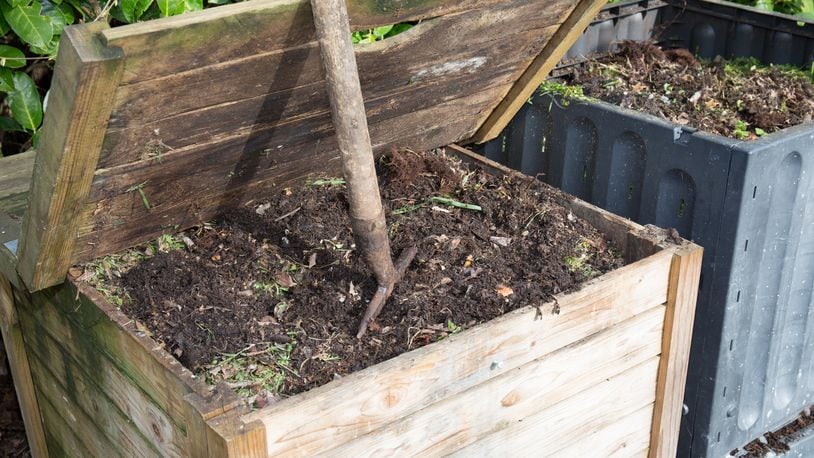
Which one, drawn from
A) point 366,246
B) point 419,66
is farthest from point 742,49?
point 366,246

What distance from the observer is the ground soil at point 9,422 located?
10.0ft

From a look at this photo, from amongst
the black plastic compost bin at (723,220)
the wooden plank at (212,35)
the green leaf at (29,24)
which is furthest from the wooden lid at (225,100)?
the green leaf at (29,24)

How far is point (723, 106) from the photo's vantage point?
2791mm

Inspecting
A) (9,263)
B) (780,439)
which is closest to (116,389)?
(9,263)

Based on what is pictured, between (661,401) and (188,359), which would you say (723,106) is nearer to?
(661,401)

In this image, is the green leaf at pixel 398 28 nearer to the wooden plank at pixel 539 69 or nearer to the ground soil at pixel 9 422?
the wooden plank at pixel 539 69

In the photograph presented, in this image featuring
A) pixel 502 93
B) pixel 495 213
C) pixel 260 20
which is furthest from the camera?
pixel 502 93

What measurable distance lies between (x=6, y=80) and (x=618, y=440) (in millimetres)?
2001

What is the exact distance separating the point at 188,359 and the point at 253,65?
593mm

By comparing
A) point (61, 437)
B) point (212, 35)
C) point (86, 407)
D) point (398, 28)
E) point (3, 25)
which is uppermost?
point (212, 35)

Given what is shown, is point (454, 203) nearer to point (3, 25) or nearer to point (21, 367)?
point (21, 367)

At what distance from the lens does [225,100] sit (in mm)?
1790

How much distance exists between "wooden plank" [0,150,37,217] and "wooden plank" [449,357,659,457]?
51.8 inches

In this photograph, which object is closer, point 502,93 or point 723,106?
point 502,93
